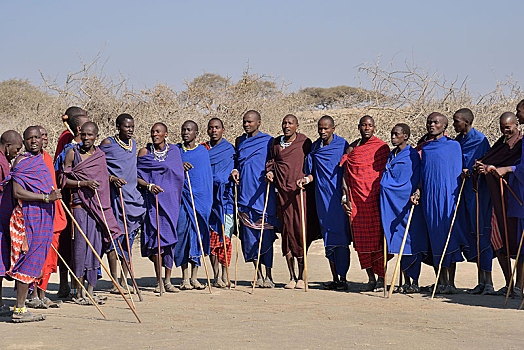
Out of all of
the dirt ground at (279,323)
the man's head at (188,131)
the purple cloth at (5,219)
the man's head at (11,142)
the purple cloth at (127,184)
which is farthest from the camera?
the man's head at (188,131)

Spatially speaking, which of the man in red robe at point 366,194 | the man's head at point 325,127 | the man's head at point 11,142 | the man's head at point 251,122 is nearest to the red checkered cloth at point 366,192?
the man in red robe at point 366,194

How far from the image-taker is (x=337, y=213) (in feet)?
29.0

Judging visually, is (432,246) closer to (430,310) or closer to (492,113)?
(430,310)

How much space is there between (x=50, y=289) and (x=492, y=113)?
1021 cm

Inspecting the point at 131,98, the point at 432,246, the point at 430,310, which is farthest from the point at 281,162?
the point at 131,98

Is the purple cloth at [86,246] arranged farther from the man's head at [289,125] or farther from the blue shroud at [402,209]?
the blue shroud at [402,209]

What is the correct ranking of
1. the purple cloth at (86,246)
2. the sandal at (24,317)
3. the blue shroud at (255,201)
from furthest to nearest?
1. the blue shroud at (255,201)
2. the purple cloth at (86,246)
3. the sandal at (24,317)

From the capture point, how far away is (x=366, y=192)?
863cm

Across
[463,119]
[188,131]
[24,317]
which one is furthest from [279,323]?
[463,119]

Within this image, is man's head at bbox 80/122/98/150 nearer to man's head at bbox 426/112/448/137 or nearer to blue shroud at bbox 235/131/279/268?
blue shroud at bbox 235/131/279/268

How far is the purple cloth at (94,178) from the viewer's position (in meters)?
A: 7.57

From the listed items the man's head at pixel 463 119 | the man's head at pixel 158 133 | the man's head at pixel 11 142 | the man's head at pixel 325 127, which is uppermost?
the man's head at pixel 463 119

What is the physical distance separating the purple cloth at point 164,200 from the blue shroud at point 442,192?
9.89 ft

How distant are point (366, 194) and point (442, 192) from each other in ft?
2.94
